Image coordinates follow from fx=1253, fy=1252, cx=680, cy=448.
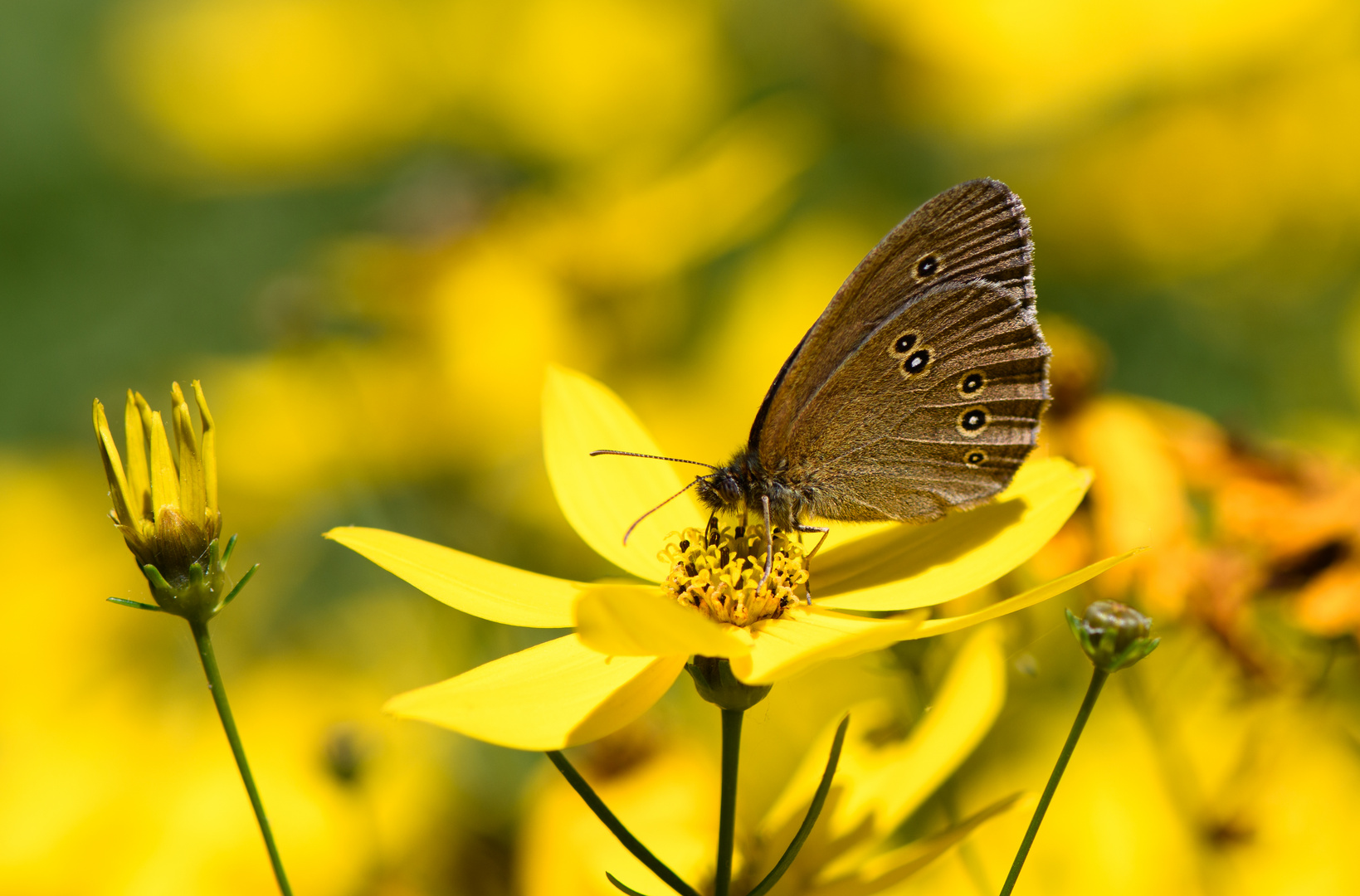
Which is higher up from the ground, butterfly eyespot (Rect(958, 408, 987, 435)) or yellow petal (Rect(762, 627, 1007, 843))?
butterfly eyespot (Rect(958, 408, 987, 435))

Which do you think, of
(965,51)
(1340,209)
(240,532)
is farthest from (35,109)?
(1340,209)

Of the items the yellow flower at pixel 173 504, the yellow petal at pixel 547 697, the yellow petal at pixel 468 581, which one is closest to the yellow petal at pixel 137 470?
the yellow flower at pixel 173 504

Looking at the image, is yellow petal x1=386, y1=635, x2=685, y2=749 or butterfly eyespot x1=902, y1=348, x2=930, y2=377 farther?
butterfly eyespot x1=902, y1=348, x2=930, y2=377

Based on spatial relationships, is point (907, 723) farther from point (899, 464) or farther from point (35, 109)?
point (35, 109)

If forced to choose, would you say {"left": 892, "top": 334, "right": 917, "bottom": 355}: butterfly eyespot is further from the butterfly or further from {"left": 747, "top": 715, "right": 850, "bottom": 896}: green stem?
{"left": 747, "top": 715, "right": 850, "bottom": 896}: green stem

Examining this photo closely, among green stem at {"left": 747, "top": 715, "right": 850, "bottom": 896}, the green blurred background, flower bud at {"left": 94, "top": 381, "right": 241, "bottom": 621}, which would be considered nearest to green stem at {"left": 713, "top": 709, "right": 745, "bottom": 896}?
green stem at {"left": 747, "top": 715, "right": 850, "bottom": 896}
